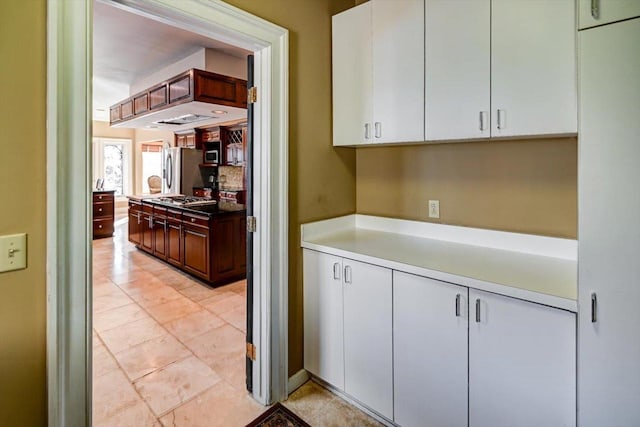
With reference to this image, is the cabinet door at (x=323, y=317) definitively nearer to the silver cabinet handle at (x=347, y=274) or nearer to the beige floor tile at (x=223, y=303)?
the silver cabinet handle at (x=347, y=274)

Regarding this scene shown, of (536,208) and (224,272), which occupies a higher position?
(536,208)

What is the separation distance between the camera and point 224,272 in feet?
12.9

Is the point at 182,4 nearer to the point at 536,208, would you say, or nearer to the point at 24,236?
the point at 24,236

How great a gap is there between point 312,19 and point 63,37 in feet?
4.70

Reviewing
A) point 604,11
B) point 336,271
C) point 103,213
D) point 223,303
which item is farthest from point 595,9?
point 103,213

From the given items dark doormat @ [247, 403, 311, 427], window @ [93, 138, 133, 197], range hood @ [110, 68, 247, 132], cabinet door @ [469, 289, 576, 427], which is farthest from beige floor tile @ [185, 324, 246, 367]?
window @ [93, 138, 133, 197]

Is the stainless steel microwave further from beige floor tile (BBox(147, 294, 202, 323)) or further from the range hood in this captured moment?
beige floor tile (BBox(147, 294, 202, 323))

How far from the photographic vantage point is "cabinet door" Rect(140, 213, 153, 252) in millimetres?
4977

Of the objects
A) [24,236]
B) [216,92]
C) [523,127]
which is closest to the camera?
[24,236]

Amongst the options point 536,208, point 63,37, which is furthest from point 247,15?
point 536,208

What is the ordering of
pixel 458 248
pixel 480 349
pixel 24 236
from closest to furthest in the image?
pixel 24 236
pixel 480 349
pixel 458 248

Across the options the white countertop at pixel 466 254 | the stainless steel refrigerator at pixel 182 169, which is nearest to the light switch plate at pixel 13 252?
the white countertop at pixel 466 254

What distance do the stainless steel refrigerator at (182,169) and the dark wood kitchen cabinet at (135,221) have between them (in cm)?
85

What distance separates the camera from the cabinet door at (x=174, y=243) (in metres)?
4.31
